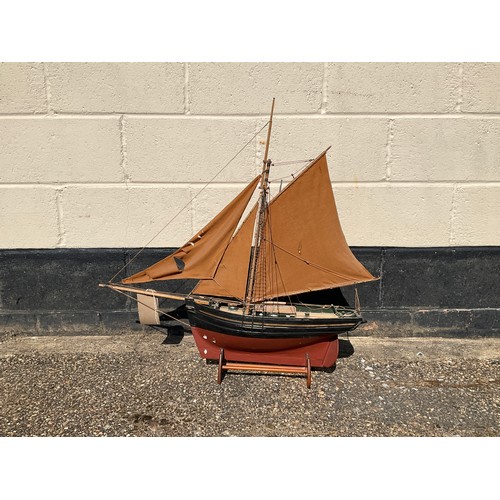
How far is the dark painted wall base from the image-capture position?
20.0 ft

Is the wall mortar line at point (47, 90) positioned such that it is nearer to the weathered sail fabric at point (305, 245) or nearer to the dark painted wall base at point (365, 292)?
the dark painted wall base at point (365, 292)

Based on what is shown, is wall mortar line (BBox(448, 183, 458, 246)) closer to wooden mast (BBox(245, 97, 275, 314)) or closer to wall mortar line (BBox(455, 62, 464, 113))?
wall mortar line (BBox(455, 62, 464, 113))

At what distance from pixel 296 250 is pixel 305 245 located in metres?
0.14

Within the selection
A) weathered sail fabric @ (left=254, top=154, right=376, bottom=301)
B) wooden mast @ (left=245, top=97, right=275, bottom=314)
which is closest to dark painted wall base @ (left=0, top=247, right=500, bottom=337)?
weathered sail fabric @ (left=254, top=154, right=376, bottom=301)

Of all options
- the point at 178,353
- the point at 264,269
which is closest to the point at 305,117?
the point at 264,269

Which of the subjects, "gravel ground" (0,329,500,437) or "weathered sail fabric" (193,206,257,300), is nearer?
"gravel ground" (0,329,500,437)

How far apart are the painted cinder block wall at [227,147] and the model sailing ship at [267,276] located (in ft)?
2.94

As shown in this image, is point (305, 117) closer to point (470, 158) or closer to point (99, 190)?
point (470, 158)

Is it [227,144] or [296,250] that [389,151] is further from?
[227,144]

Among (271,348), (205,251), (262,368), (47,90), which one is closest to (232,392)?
(262,368)

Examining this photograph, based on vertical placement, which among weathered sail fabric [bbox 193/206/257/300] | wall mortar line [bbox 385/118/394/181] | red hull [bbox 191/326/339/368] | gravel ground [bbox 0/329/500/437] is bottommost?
gravel ground [bbox 0/329/500/437]

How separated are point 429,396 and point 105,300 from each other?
4808 mm

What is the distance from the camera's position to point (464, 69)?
5.52m

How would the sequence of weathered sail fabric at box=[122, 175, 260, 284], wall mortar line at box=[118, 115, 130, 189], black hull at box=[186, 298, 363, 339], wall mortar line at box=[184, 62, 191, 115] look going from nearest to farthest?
black hull at box=[186, 298, 363, 339] → weathered sail fabric at box=[122, 175, 260, 284] → wall mortar line at box=[184, 62, 191, 115] → wall mortar line at box=[118, 115, 130, 189]
